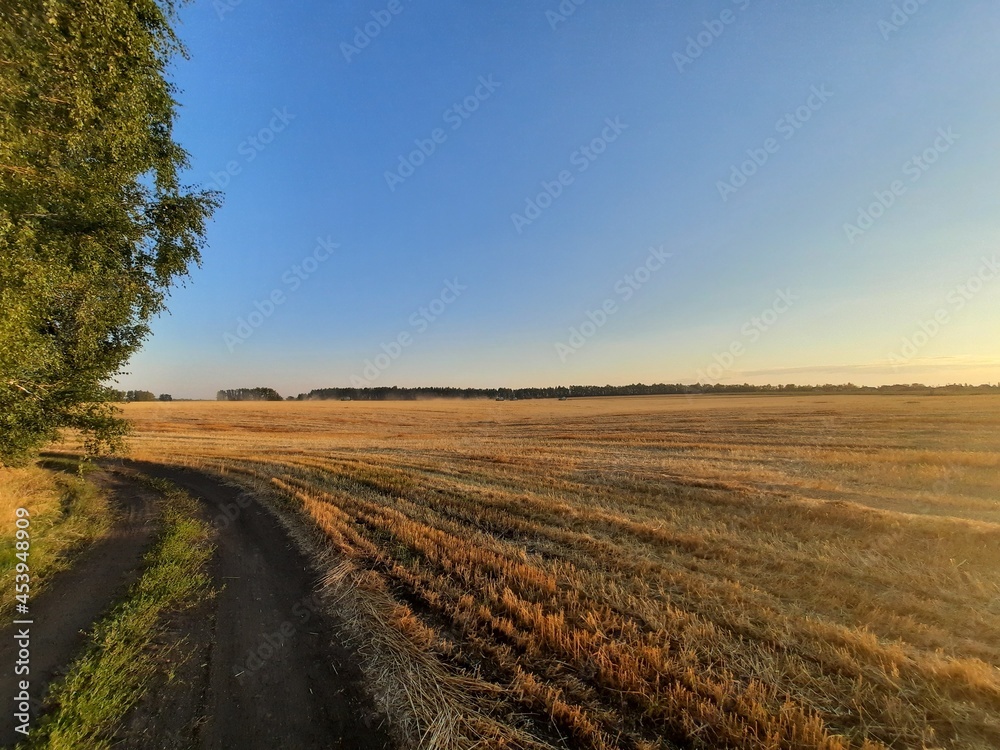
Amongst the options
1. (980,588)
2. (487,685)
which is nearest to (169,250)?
(487,685)

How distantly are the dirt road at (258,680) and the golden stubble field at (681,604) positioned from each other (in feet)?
1.42

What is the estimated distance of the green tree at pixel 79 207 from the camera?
7090mm

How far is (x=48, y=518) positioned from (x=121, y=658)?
8450 mm

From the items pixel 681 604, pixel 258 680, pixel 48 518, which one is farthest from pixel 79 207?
pixel 681 604

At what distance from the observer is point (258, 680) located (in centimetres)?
464

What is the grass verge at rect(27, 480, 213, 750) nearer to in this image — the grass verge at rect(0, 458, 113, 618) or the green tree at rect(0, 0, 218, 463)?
the grass verge at rect(0, 458, 113, 618)

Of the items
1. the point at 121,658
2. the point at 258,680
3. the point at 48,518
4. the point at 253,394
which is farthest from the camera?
the point at 253,394

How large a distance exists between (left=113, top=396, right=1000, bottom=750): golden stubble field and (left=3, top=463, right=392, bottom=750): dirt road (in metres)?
0.43

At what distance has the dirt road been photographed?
3.91 m

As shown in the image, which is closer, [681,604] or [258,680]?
[258,680]

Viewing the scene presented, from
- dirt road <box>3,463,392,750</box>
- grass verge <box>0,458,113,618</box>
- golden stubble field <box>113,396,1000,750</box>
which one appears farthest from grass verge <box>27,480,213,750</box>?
golden stubble field <box>113,396,1000,750</box>

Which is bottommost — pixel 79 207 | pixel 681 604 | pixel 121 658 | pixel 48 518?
pixel 681 604

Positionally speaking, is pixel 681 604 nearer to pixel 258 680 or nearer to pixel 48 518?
pixel 258 680

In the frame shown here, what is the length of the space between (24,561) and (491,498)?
987cm
